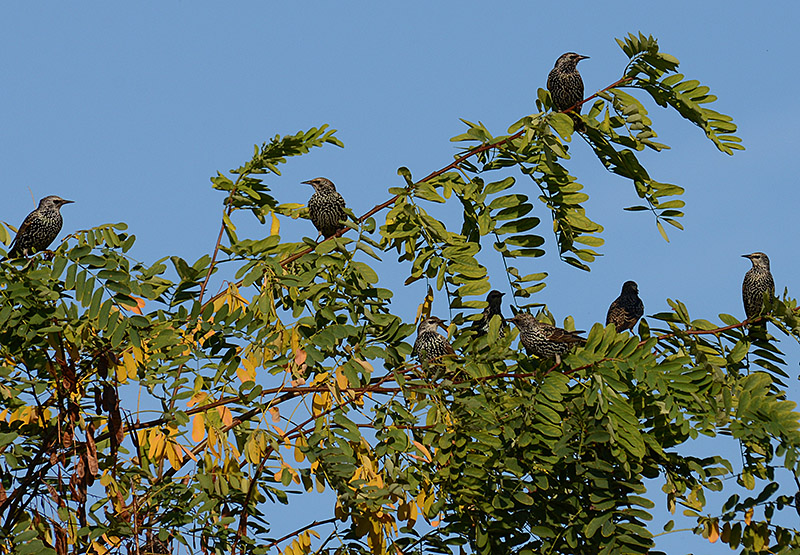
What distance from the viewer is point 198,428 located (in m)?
3.79

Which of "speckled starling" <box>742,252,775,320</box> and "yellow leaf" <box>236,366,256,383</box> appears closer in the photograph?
"yellow leaf" <box>236,366,256,383</box>

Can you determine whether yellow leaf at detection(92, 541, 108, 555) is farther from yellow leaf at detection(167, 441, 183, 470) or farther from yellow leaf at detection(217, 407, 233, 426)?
yellow leaf at detection(217, 407, 233, 426)

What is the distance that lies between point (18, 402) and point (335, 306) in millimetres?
1390

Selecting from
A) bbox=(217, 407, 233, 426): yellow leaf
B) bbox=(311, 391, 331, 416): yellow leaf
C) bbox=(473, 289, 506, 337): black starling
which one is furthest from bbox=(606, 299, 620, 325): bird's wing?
bbox=(217, 407, 233, 426): yellow leaf

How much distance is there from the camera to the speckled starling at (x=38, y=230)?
5.08 meters

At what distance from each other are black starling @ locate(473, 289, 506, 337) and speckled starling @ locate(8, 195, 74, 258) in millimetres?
2280

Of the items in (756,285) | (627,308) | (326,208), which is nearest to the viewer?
(326,208)

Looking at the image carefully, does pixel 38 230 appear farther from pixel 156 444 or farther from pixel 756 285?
pixel 756 285

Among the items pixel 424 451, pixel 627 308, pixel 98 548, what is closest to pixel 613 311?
pixel 627 308

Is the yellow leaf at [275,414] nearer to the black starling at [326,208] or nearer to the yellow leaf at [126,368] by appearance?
the yellow leaf at [126,368]

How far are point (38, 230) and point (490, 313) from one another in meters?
2.40

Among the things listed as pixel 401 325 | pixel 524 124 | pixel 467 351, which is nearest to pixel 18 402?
pixel 401 325

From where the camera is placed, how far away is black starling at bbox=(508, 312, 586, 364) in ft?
14.9

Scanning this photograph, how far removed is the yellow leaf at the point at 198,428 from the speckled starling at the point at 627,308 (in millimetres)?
2662
